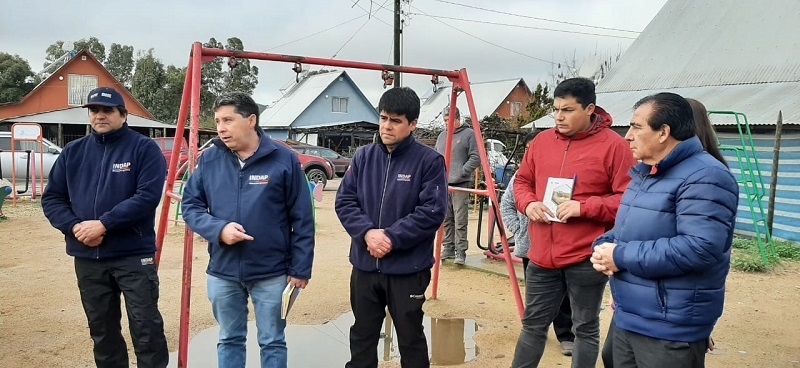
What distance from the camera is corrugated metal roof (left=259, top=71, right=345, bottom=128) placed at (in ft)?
113

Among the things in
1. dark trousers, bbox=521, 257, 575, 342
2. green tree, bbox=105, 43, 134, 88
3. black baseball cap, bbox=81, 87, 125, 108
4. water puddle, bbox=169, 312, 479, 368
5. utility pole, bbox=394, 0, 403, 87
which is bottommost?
water puddle, bbox=169, 312, 479, 368

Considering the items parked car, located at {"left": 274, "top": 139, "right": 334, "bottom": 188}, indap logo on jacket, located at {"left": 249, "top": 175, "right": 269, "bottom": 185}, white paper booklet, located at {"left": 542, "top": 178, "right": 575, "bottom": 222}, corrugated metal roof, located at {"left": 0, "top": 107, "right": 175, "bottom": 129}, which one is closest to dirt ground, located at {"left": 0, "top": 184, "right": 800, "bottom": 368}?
white paper booklet, located at {"left": 542, "top": 178, "right": 575, "bottom": 222}

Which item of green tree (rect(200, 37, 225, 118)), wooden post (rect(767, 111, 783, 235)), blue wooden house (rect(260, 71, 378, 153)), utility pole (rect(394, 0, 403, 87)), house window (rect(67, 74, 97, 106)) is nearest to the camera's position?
wooden post (rect(767, 111, 783, 235))

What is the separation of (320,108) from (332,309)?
31079 millimetres

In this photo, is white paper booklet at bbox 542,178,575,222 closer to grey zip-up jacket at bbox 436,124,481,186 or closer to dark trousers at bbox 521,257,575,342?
dark trousers at bbox 521,257,575,342

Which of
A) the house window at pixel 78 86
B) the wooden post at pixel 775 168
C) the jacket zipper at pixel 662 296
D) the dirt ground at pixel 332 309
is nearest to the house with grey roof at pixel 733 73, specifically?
the wooden post at pixel 775 168

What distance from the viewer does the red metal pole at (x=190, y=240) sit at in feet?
10.4

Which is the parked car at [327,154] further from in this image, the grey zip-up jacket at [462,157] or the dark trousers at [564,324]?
the dark trousers at [564,324]

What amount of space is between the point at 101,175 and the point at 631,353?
2651 mm

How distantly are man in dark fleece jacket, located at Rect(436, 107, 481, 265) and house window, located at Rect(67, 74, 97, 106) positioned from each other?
98.9ft

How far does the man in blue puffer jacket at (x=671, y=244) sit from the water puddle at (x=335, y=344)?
198cm

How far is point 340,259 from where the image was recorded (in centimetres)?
716

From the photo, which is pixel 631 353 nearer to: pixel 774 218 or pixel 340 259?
pixel 340 259

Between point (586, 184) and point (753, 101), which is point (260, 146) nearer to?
point (586, 184)
